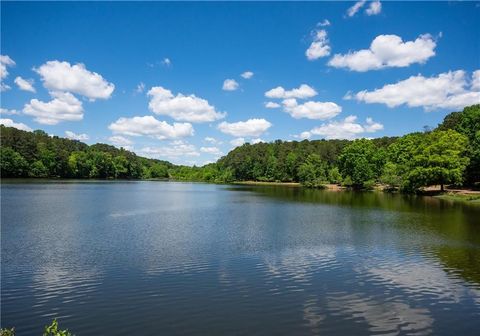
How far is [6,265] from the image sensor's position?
2038 centimetres

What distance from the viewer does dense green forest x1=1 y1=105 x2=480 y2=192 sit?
253ft

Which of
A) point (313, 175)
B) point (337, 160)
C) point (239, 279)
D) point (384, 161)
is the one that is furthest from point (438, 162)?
point (239, 279)

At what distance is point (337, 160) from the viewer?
142625 mm

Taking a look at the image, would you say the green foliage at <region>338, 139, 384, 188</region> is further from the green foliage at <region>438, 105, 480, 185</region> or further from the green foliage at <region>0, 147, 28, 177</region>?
the green foliage at <region>0, 147, 28, 177</region>

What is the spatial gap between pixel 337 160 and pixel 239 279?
12966 centimetres

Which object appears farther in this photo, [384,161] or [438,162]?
[384,161]

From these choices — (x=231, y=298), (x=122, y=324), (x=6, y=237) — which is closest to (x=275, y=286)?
(x=231, y=298)

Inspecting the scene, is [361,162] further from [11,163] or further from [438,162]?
[11,163]

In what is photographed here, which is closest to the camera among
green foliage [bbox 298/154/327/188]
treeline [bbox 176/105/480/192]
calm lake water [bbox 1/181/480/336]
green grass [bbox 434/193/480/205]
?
calm lake water [bbox 1/181/480/336]

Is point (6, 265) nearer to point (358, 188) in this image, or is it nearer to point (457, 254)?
point (457, 254)

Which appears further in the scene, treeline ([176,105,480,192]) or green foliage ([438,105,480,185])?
treeline ([176,105,480,192])

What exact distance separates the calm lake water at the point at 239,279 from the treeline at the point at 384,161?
45.7m

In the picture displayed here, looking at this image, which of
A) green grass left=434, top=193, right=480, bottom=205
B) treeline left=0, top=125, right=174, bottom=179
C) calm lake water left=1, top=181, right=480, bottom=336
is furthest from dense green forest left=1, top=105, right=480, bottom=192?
calm lake water left=1, top=181, right=480, bottom=336

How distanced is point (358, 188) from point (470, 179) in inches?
1386
